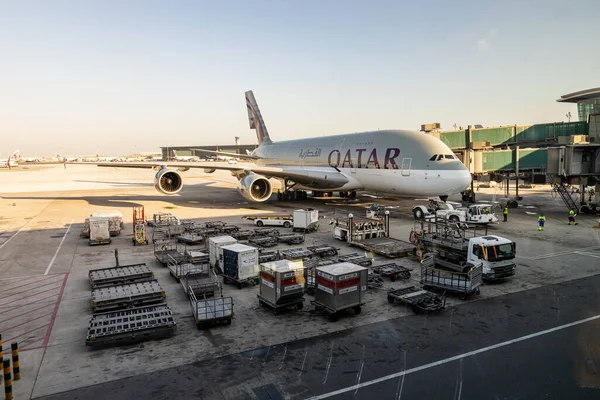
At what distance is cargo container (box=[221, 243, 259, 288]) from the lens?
55.8ft

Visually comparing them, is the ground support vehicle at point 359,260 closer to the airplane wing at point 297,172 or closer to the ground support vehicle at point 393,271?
the ground support vehicle at point 393,271

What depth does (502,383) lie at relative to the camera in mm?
9727

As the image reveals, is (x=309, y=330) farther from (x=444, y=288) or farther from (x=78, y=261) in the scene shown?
(x=78, y=261)

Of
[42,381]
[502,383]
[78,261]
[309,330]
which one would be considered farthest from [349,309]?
[78,261]

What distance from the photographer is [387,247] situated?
2208 cm

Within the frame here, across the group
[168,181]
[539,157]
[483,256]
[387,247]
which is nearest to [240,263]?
[387,247]

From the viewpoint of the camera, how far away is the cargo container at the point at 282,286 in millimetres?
14000

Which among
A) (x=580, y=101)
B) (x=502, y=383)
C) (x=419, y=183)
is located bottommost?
(x=502, y=383)

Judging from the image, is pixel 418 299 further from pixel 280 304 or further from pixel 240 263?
pixel 240 263

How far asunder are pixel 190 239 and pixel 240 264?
29.4ft

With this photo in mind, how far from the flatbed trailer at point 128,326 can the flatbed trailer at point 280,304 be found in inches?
126

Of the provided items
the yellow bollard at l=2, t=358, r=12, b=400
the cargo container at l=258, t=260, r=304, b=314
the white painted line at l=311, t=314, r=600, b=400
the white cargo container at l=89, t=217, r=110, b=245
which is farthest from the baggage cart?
the white cargo container at l=89, t=217, r=110, b=245

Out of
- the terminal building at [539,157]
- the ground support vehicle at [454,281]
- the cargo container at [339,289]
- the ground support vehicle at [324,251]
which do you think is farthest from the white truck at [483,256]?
the terminal building at [539,157]

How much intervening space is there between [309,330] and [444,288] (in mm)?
6160
